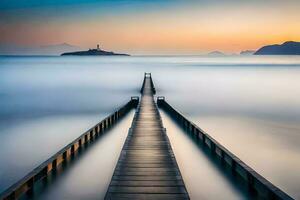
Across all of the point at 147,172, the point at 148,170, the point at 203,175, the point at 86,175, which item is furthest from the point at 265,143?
the point at 147,172

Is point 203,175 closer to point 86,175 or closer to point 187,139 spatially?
point 86,175

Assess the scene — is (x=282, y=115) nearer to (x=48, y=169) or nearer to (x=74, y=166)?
(x=74, y=166)

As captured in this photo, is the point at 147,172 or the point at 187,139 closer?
the point at 147,172

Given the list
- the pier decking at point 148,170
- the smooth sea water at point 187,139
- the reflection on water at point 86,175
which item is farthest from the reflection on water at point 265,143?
the reflection on water at point 86,175

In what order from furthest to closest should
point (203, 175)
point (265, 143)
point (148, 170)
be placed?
point (265, 143) → point (203, 175) → point (148, 170)

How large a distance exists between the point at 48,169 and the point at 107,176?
7.70 feet

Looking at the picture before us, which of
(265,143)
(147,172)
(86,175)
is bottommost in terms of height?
(265,143)

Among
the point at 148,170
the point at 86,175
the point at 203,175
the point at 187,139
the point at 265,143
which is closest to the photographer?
the point at 148,170

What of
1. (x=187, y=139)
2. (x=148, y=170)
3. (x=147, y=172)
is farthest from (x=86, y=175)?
(x=187, y=139)

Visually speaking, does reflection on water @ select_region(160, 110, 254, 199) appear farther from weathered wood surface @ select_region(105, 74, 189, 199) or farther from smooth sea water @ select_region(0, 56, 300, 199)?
weathered wood surface @ select_region(105, 74, 189, 199)

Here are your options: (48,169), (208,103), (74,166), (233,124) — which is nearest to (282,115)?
(233,124)

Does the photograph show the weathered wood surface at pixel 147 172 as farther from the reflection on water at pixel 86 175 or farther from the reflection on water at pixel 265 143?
the reflection on water at pixel 265 143

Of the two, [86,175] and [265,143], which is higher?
[86,175]

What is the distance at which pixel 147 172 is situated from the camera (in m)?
8.04
